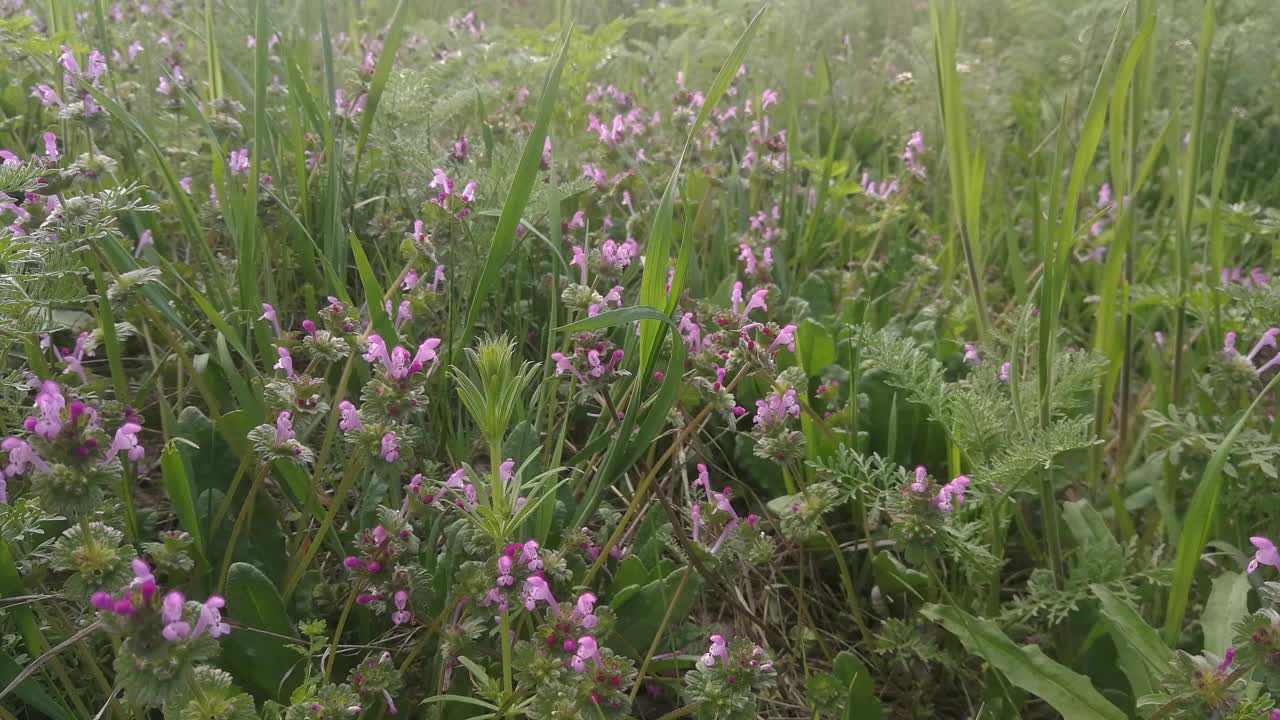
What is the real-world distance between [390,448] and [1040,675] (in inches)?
42.0

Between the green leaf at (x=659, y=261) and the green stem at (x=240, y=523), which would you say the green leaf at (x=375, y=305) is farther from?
the green leaf at (x=659, y=261)

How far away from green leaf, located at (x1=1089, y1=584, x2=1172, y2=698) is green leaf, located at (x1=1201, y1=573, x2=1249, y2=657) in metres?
0.10

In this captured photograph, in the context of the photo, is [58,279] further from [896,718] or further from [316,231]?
[896,718]


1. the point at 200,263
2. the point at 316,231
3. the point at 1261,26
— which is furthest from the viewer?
the point at 1261,26

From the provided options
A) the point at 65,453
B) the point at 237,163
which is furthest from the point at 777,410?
the point at 237,163

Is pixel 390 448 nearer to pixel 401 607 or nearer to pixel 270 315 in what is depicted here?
pixel 401 607

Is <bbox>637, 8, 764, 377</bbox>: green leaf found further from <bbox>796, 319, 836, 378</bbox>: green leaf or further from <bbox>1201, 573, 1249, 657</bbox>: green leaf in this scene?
<bbox>1201, 573, 1249, 657</bbox>: green leaf

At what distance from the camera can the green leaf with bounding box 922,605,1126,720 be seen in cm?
140

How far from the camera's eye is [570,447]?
1.89 metres

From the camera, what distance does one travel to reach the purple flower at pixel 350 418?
132 cm

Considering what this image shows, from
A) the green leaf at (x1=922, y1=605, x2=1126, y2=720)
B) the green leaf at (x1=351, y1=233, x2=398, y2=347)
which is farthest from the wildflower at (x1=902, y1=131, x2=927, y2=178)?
the green leaf at (x1=351, y1=233, x2=398, y2=347)

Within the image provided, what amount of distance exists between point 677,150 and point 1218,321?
1.60 m

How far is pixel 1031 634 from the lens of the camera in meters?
1.67

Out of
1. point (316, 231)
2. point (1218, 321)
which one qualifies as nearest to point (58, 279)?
point (316, 231)
